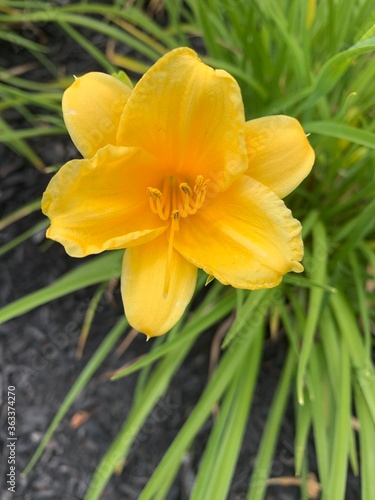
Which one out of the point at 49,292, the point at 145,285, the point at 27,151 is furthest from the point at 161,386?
the point at 27,151

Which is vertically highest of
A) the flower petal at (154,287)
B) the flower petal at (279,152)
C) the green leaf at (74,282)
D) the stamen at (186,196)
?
the flower petal at (279,152)

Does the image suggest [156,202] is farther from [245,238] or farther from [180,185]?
[245,238]

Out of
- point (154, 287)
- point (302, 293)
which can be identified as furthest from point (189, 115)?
point (302, 293)

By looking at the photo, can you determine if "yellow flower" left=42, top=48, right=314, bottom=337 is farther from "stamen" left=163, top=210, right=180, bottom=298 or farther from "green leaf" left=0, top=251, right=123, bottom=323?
"green leaf" left=0, top=251, right=123, bottom=323

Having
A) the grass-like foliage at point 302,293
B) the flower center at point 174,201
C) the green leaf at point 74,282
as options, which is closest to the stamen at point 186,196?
the flower center at point 174,201

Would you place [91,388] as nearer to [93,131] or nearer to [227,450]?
[227,450]

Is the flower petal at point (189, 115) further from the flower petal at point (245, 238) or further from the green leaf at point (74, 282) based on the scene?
the green leaf at point (74, 282)
